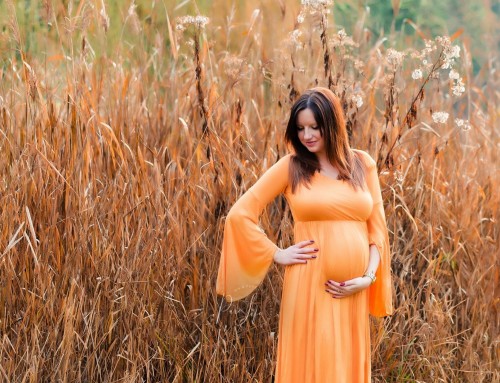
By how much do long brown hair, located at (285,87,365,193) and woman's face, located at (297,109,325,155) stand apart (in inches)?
0.5

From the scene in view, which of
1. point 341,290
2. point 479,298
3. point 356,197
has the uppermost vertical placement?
point 356,197

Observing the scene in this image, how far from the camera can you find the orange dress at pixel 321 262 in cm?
361

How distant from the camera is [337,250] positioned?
360 centimetres

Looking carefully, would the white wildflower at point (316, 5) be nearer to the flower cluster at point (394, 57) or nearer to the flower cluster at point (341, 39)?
→ the flower cluster at point (341, 39)

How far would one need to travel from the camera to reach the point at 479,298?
5.05 m

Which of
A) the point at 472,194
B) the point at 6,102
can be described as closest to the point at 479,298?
the point at 472,194

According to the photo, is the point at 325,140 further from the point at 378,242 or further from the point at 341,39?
the point at 341,39

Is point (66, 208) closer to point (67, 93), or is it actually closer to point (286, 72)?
point (67, 93)

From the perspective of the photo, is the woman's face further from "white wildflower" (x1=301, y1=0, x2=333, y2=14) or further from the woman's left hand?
"white wildflower" (x1=301, y1=0, x2=333, y2=14)

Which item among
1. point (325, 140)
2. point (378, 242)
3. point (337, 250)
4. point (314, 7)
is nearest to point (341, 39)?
point (314, 7)

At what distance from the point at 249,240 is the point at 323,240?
0.32 metres

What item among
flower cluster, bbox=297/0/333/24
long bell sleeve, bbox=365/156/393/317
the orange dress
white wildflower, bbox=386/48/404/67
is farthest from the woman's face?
white wildflower, bbox=386/48/404/67

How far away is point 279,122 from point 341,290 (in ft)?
5.10

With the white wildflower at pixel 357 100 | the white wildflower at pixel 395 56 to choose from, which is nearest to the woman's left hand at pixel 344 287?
the white wildflower at pixel 357 100
